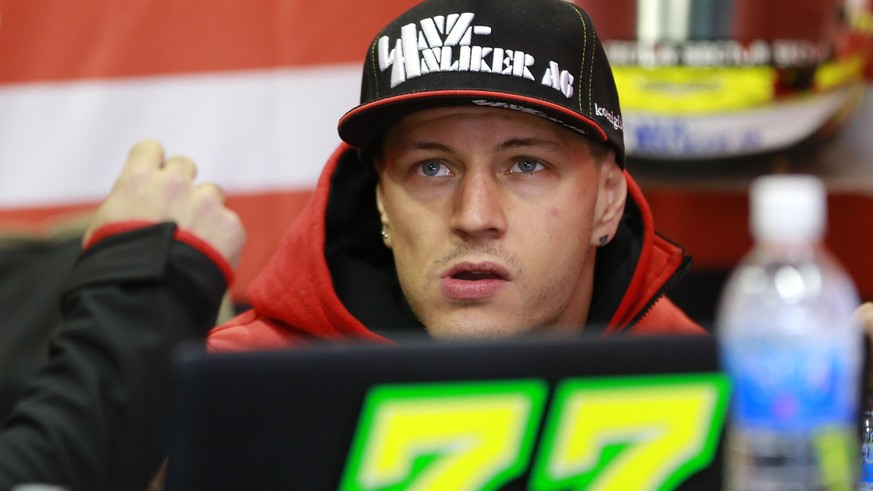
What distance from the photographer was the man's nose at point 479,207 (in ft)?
4.28

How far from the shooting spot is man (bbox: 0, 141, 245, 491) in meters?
A: 1.06

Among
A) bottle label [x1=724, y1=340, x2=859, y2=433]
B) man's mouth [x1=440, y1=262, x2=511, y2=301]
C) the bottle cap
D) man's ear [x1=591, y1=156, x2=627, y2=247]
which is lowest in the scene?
bottle label [x1=724, y1=340, x2=859, y2=433]

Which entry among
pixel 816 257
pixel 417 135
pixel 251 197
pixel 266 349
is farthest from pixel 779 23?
pixel 266 349

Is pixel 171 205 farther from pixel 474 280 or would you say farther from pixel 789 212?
pixel 789 212

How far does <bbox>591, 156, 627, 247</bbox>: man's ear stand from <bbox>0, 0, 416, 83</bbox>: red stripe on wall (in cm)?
94

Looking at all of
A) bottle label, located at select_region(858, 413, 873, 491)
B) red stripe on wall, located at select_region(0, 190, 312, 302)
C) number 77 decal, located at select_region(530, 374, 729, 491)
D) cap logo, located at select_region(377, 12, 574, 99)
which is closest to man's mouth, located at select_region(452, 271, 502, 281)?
cap logo, located at select_region(377, 12, 574, 99)

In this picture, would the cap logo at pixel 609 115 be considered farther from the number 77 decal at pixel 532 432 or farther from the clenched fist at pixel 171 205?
the number 77 decal at pixel 532 432

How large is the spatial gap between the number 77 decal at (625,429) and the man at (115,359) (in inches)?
17.7

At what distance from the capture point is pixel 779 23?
2.50 m

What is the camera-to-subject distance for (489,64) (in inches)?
50.4

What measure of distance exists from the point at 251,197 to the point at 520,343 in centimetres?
170

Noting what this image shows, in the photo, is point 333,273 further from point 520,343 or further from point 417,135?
point 520,343

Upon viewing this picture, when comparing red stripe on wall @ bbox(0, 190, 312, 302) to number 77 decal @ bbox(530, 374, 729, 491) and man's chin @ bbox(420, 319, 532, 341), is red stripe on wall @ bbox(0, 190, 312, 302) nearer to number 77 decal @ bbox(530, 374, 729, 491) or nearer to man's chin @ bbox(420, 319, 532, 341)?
man's chin @ bbox(420, 319, 532, 341)

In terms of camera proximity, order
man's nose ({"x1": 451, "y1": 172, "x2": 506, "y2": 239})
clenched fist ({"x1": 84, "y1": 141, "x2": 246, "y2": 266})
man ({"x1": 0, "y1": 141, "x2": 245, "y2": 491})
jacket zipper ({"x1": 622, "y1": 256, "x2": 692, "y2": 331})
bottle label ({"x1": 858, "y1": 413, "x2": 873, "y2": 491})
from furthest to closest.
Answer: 1. jacket zipper ({"x1": 622, "y1": 256, "x2": 692, "y2": 331})
2. man's nose ({"x1": 451, "y1": 172, "x2": 506, "y2": 239})
3. clenched fist ({"x1": 84, "y1": 141, "x2": 246, "y2": 266})
4. man ({"x1": 0, "y1": 141, "x2": 245, "y2": 491})
5. bottle label ({"x1": 858, "y1": 413, "x2": 873, "y2": 491})
